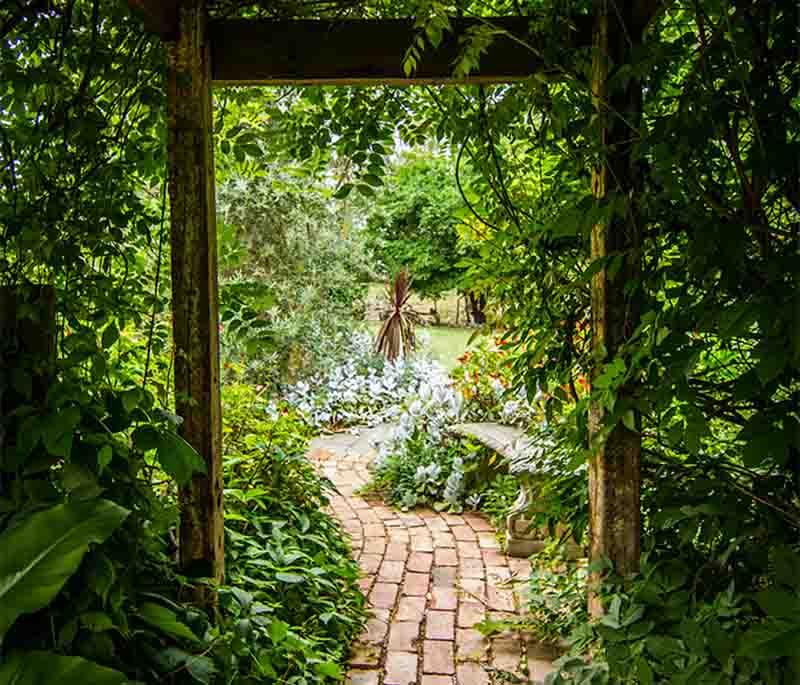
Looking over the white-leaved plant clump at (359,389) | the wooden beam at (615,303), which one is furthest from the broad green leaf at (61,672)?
the white-leaved plant clump at (359,389)

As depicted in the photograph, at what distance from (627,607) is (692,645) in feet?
1.06

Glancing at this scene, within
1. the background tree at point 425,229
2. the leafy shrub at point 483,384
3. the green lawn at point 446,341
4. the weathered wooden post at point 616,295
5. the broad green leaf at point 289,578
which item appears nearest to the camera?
the weathered wooden post at point 616,295

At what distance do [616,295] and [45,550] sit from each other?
160 cm

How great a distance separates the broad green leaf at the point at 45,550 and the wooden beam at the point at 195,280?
0.68 metres

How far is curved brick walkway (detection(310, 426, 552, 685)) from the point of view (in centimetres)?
272

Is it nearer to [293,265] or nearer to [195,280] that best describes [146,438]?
[195,280]

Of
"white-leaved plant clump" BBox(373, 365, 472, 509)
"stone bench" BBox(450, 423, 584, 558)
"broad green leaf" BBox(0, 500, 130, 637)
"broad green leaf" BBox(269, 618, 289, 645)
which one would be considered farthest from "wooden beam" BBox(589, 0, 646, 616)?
"white-leaved plant clump" BBox(373, 365, 472, 509)

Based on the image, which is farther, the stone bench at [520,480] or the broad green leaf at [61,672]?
the stone bench at [520,480]

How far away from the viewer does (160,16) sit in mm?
2016

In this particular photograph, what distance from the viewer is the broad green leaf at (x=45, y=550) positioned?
1.33 meters

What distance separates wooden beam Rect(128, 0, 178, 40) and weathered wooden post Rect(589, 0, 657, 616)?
120cm

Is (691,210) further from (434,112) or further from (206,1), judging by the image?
(206,1)

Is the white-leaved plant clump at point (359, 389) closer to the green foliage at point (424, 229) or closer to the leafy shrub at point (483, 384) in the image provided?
the leafy shrub at point (483, 384)

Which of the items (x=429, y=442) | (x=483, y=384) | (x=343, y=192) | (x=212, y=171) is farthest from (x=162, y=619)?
(x=483, y=384)
